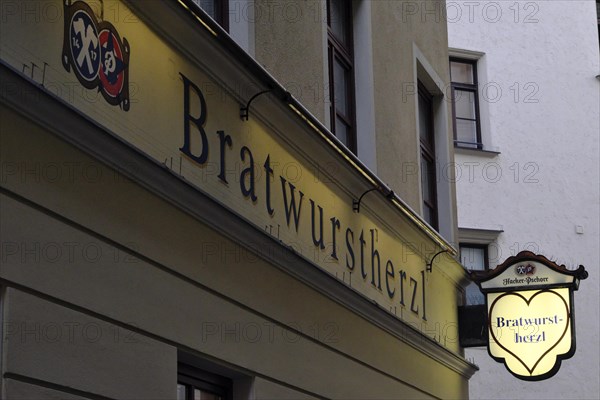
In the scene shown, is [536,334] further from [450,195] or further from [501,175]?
[501,175]

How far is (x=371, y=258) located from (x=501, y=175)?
12143mm

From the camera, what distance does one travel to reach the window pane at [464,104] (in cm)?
2298

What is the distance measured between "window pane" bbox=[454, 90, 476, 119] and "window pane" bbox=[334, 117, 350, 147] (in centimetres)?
1148

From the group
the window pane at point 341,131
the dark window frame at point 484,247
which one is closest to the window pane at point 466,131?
the dark window frame at point 484,247

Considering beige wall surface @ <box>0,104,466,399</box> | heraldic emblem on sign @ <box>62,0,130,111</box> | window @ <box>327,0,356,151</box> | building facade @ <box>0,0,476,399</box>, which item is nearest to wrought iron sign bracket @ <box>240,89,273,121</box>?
building facade @ <box>0,0,476,399</box>

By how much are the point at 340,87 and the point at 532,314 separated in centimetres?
356

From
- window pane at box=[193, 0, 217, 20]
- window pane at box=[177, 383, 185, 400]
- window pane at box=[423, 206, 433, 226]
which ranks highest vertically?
window pane at box=[423, 206, 433, 226]

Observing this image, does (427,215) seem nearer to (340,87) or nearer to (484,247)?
(340,87)

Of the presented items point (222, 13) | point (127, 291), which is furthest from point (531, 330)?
point (127, 291)

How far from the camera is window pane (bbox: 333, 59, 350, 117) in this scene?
11.6 m

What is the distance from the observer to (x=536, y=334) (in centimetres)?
1348

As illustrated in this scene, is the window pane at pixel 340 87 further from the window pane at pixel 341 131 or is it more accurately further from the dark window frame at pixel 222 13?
the dark window frame at pixel 222 13

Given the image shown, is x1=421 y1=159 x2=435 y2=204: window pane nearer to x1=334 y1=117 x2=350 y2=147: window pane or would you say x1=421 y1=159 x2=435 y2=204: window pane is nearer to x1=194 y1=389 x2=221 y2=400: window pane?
x1=334 y1=117 x2=350 y2=147: window pane

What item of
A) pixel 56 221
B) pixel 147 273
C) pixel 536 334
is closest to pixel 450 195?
pixel 536 334
